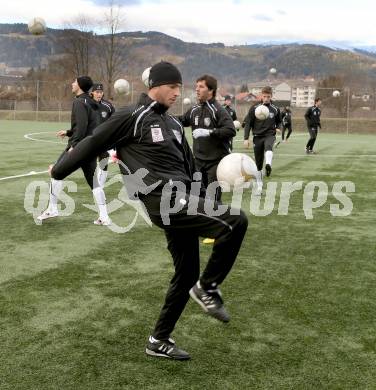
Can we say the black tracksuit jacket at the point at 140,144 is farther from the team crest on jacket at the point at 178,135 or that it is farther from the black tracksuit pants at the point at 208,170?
the black tracksuit pants at the point at 208,170

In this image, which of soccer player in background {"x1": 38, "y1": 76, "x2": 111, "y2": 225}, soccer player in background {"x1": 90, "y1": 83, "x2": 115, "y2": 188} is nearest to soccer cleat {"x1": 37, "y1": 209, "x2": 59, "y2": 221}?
soccer player in background {"x1": 38, "y1": 76, "x2": 111, "y2": 225}

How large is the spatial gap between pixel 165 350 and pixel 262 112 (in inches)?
359

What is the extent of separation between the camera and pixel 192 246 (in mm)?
4449

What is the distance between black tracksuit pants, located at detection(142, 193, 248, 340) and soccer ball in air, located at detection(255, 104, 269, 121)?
349 inches

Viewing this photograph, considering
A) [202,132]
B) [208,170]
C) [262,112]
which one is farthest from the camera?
[262,112]

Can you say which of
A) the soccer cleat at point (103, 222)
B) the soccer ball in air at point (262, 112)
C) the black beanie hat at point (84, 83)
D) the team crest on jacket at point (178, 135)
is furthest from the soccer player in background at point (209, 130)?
the soccer ball in air at point (262, 112)

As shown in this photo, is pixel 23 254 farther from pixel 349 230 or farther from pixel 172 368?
pixel 349 230

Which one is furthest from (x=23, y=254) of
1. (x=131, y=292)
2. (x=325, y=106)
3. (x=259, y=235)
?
(x=325, y=106)

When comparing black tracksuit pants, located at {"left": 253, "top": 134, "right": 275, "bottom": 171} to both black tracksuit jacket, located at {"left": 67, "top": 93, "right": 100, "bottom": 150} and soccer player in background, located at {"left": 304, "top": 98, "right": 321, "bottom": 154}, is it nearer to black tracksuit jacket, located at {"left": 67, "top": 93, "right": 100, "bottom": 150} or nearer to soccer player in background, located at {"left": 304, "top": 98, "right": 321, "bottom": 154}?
black tracksuit jacket, located at {"left": 67, "top": 93, "right": 100, "bottom": 150}

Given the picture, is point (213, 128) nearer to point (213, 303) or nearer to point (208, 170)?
point (208, 170)

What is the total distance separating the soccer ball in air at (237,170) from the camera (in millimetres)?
5770

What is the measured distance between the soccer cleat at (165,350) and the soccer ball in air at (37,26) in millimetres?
19059

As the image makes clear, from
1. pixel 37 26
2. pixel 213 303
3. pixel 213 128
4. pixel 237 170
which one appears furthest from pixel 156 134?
pixel 37 26

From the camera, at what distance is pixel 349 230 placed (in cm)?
921
